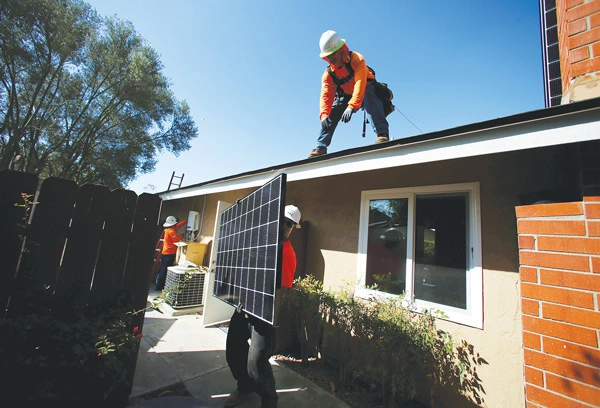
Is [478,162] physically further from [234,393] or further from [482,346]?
[234,393]

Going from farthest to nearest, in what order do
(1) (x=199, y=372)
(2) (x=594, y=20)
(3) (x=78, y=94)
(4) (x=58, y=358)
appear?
(3) (x=78, y=94) → (1) (x=199, y=372) → (2) (x=594, y=20) → (4) (x=58, y=358)

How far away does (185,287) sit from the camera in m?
5.62

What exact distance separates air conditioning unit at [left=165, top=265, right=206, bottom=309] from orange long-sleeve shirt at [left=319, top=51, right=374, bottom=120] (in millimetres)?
4697

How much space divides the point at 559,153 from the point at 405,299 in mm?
2323

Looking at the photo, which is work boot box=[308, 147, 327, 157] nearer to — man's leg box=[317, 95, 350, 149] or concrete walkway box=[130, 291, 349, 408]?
man's leg box=[317, 95, 350, 149]

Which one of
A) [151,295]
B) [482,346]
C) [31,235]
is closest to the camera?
[31,235]

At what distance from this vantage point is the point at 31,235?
2035mm

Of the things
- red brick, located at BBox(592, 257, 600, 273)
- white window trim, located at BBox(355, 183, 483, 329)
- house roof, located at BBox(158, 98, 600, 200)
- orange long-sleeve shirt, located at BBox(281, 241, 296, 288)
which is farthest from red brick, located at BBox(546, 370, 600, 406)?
orange long-sleeve shirt, located at BBox(281, 241, 296, 288)

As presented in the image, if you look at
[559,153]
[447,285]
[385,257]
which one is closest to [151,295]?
[385,257]

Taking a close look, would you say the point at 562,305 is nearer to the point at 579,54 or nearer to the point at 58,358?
the point at 579,54

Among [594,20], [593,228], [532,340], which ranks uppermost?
[594,20]

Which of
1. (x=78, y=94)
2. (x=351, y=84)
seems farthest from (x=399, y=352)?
(x=78, y=94)

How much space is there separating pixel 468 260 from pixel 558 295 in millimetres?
1111

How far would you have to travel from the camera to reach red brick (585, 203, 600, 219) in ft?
5.46
